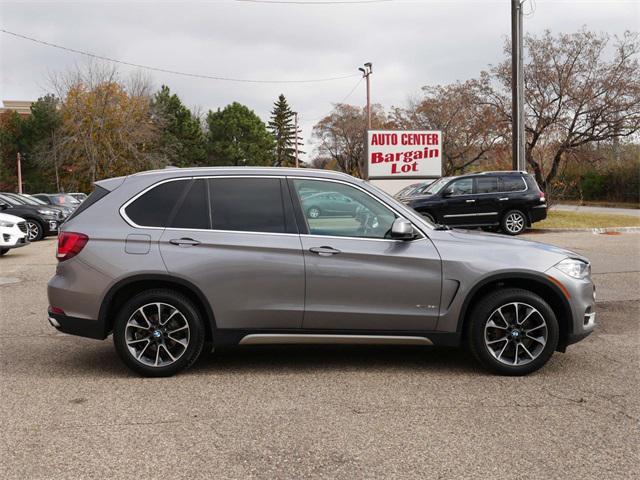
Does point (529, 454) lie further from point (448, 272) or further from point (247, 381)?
point (247, 381)

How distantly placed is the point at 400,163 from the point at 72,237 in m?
21.9

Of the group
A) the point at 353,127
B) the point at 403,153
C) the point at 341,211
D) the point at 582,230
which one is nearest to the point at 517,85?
the point at 582,230

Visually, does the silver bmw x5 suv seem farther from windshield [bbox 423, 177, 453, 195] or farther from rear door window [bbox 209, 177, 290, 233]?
windshield [bbox 423, 177, 453, 195]

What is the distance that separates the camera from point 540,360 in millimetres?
5023

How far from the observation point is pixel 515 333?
5.01 m

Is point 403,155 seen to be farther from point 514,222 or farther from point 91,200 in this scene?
point 91,200

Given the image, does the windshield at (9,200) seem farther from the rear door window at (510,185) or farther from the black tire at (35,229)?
the rear door window at (510,185)

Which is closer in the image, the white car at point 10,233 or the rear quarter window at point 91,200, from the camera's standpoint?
the rear quarter window at point 91,200

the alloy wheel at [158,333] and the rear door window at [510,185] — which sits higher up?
the rear door window at [510,185]

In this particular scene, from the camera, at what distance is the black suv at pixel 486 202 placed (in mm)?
18062

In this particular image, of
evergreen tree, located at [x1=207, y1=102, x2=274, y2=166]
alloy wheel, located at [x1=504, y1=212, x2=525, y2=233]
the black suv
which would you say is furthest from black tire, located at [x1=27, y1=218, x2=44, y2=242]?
evergreen tree, located at [x1=207, y1=102, x2=274, y2=166]

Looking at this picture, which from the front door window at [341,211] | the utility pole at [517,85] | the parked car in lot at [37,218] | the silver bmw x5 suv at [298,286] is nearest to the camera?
the silver bmw x5 suv at [298,286]

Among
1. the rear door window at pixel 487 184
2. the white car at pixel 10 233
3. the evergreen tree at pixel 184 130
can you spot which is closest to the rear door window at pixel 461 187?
the rear door window at pixel 487 184

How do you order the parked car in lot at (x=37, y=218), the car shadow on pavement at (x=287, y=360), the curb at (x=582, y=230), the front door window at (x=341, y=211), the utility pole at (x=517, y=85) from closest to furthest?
the front door window at (x=341, y=211)
the car shadow on pavement at (x=287, y=360)
the curb at (x=582, y=230)
the utility pole at (x=517, y=85)
the parked car in lot at (x=37, y=218)
